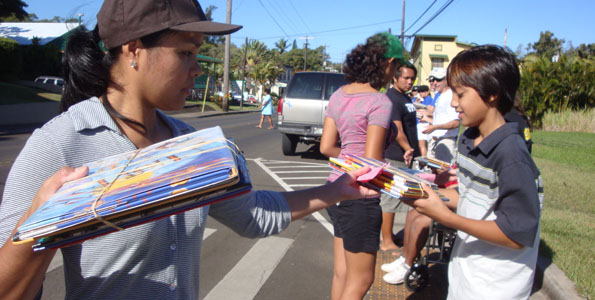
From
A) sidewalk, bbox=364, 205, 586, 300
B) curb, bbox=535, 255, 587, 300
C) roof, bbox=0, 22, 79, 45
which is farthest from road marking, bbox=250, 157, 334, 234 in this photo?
roof, bbox=0, 22, 79, 45

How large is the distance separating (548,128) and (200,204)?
2156 cm

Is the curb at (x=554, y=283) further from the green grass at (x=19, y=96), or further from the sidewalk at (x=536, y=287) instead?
the green grass at (x=19, y=96)

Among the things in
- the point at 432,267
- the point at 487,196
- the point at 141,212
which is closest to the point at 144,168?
the point at 141,212

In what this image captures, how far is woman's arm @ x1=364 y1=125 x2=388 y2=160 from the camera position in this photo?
2.80 m

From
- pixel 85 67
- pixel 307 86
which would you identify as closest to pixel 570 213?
pixel 85 67

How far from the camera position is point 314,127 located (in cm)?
1116

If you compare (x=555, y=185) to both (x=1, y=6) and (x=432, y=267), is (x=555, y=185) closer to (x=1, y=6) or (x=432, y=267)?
(x=432, y=267)

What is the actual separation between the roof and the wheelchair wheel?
41.5 metres

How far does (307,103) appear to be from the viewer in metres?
11.2

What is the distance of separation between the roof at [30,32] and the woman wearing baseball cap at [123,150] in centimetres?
4231

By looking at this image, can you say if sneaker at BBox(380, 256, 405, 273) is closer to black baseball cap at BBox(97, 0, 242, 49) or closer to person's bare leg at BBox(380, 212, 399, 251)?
person's bare leg at BBox(380, 212, 399, 251)

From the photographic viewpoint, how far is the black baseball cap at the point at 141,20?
1.32 metres

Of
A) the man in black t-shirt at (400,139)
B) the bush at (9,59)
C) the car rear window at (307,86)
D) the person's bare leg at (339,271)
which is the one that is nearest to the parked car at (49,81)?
the bush at (9,59)

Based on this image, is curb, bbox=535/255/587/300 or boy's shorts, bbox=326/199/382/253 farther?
curb, bbox=535/255/587/300
